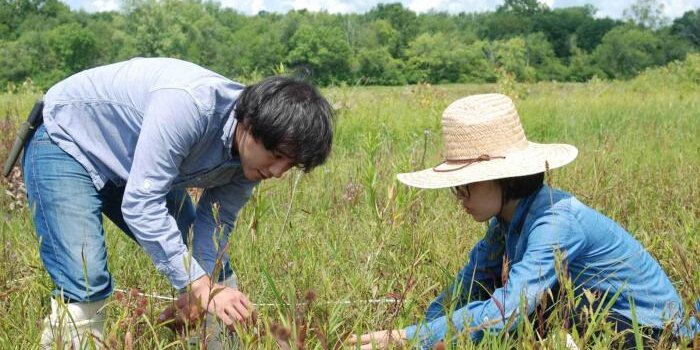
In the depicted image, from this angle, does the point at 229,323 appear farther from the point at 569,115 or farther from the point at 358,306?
the point at 569,115

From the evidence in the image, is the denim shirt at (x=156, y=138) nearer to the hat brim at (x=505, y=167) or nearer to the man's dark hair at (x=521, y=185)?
the hat brim at (x=505, y=167)

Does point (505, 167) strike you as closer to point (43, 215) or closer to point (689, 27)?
point (43, 215)

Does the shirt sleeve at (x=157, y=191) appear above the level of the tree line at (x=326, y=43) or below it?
above

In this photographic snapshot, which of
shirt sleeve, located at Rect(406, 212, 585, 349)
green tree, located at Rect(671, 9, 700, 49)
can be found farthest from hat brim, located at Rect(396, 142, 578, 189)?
green tree, located at Rect(671, 9, 700, 49)

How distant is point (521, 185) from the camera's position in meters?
2.13

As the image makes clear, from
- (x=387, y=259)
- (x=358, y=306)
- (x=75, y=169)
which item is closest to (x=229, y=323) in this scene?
(x=358, y=306)

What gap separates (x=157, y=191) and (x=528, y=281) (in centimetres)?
100

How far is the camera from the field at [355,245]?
1.84 metres

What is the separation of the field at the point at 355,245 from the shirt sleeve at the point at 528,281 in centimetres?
7

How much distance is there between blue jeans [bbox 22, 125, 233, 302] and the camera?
2.05 meters

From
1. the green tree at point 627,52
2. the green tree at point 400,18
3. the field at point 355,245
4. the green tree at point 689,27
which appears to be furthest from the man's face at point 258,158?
the green tree at point 400,18

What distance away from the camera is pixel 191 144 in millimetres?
2043

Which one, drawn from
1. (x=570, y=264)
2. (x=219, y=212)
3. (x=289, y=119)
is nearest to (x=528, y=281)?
(x=570, y=264)

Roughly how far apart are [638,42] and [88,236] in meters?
76.7
